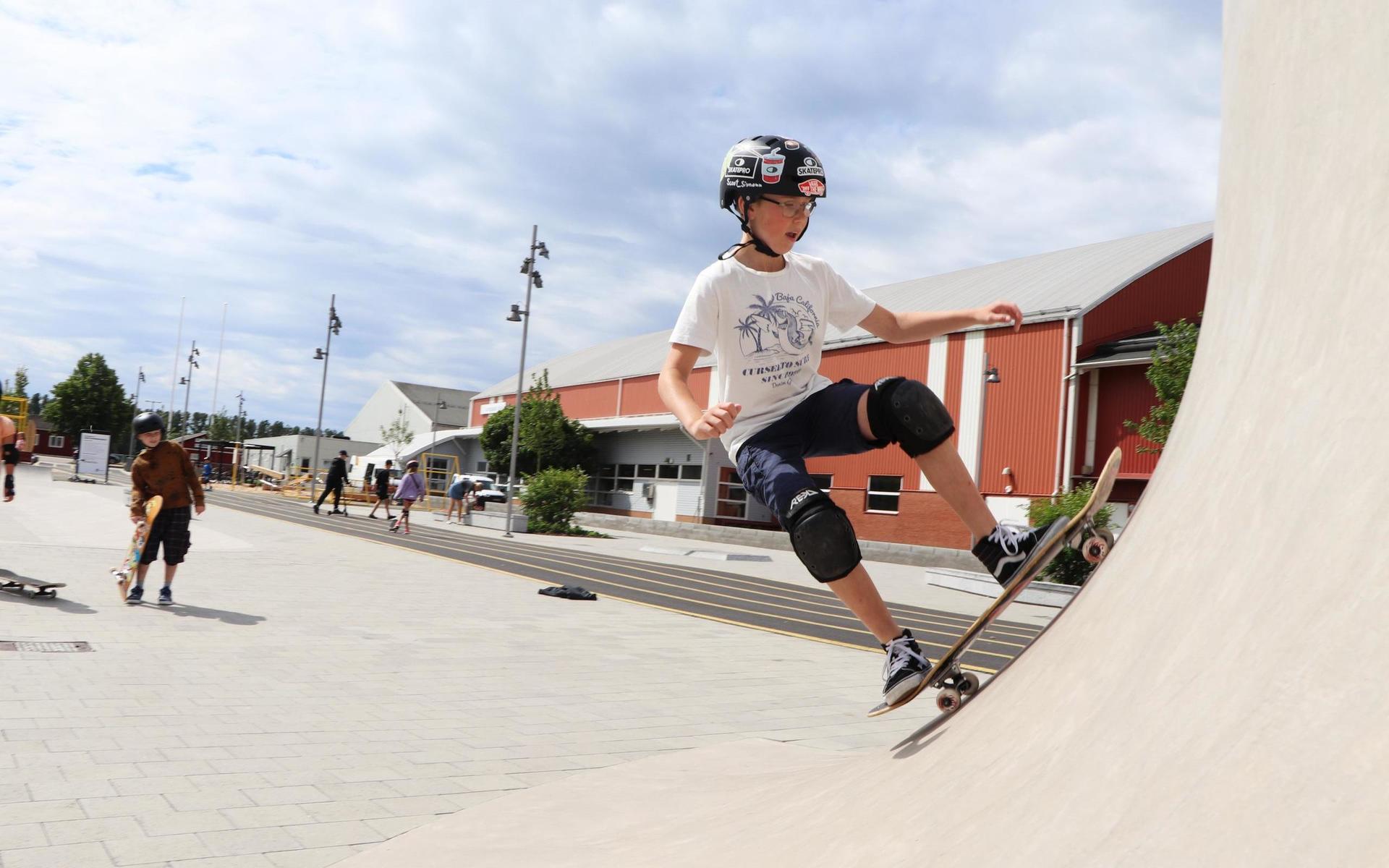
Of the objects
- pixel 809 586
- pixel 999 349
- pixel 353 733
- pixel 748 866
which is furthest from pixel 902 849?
pixel 999 349

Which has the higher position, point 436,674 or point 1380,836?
point 1380,836

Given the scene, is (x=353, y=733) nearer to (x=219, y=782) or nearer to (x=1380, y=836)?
(x=219, y=782)

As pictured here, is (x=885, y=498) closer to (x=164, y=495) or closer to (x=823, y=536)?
(x=164, y=495)

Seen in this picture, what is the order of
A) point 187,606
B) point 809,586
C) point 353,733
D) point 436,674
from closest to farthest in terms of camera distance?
point 353,733
point 436,674
point 187,606
point 809,586

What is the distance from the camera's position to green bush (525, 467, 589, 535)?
28047 mm

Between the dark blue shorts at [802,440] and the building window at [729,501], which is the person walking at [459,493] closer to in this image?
the building window at [729,501]

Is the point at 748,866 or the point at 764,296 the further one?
the point at 764,296

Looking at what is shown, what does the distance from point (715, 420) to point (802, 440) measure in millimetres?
578

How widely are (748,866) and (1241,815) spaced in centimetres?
126

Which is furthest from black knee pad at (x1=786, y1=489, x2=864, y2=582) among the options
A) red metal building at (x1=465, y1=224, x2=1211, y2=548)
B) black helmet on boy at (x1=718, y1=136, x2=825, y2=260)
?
red metal building at (x1=465, y1=224, x2=1211, y2=548)

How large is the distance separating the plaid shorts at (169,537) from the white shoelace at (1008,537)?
819 cm

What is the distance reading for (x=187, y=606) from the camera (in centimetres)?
887

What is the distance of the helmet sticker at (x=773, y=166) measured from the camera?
3.05 metres

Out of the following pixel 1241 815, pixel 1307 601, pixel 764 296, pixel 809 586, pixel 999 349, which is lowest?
pixel 809 586
